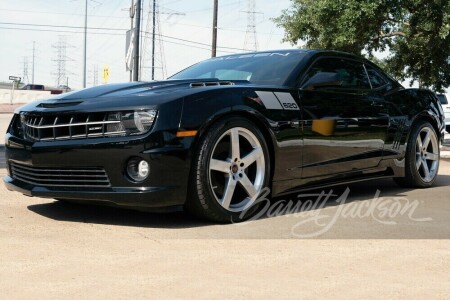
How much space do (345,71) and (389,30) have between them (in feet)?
44.7

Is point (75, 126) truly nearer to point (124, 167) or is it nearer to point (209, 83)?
point (124, 167)

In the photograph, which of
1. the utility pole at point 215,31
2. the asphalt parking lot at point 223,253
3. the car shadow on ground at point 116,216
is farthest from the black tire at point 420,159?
the utility pole at point 215,31

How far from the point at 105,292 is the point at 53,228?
62.6 inches

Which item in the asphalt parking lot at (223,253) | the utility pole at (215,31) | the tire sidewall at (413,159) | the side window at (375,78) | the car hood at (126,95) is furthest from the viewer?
the utility pole at (215,31)

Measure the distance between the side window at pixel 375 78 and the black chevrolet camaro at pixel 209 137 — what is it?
32cm

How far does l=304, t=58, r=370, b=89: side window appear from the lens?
582 centimetres

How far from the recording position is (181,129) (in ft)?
14.3

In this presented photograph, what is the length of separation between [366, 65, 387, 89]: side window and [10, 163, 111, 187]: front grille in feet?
10.2

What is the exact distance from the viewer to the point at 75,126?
4504 mm

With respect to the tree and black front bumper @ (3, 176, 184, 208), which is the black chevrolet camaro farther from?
the tree

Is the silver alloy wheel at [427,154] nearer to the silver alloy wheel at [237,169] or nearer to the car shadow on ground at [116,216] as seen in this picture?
the car shadow on ground at [116,216]

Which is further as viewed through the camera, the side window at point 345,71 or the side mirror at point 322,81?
the side window at point 345,71

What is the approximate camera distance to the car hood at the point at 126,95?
174 inches

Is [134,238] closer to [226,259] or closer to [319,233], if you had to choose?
[226,259]
